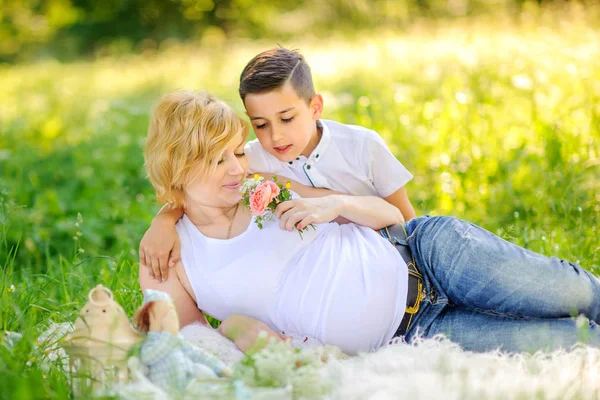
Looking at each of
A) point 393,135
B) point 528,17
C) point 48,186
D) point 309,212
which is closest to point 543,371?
point 309,212

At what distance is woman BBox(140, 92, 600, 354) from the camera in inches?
99.2

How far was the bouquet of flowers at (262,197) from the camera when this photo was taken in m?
2.48

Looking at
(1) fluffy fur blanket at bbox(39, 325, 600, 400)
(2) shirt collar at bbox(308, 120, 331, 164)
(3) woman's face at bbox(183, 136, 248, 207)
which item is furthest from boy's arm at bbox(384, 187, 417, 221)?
(1) fluffy fur blanket at bbox(39, 325, 600, 400)

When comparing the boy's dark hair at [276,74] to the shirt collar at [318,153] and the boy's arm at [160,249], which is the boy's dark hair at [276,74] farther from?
the boy's arm at [160,249]

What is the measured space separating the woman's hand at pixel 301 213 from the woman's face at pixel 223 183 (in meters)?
0.27

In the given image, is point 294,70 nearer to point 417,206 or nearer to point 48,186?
point 417,206

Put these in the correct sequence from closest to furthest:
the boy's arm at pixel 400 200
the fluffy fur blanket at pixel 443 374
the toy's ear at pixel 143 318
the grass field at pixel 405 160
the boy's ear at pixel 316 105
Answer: the fluffy fur blanket at pixel 443 374 → the toy's ear at pixel 143 318 → the boy's ear at pixel 316 105 → the boy's arm at pixel 400 200 → the grass field at pixel 405 160

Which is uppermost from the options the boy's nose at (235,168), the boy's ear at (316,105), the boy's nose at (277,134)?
the boy's ear at (316,105)

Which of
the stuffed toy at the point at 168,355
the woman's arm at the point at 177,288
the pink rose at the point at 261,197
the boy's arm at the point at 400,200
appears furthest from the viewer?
the boy's arm at the point at 400,200

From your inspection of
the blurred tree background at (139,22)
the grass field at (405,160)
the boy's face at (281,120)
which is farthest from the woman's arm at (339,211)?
the blurred tree background at (139,22)

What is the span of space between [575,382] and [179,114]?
1.71 m

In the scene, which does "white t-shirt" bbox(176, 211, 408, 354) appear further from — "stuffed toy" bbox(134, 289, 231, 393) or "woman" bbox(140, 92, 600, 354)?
"stuffed toy" bbox(134, 289, 231, 393)

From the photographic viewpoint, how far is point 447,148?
5312 millimetres

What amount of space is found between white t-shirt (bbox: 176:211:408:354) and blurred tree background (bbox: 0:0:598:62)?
18965mm
